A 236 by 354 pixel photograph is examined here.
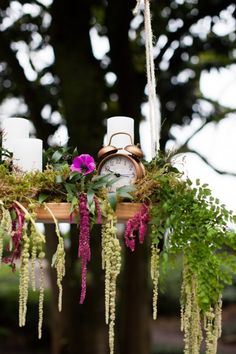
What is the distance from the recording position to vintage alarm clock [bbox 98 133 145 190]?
1.37 m

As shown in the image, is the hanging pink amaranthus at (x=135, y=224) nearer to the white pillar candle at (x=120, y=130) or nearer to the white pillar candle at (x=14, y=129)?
the white pillar candle at (x=120, y=130)

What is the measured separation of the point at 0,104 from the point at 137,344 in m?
2.41

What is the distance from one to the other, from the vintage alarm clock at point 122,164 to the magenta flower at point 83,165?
1.2 inches

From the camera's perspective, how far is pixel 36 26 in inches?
173

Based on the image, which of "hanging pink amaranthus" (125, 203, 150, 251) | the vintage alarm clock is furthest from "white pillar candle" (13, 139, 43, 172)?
"hanging pink amaranthus" (125, 203, 150, 251)

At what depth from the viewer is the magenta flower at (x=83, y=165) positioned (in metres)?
1.37

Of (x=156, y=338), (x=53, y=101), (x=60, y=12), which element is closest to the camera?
(x=60, y=12)

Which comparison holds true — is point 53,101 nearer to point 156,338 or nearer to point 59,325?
point 59,325

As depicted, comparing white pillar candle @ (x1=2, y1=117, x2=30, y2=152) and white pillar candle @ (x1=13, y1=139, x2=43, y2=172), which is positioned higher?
white pillar candle @ (x1=2, y1=117, x2=30, y2=152)

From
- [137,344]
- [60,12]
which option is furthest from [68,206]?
[137,344]

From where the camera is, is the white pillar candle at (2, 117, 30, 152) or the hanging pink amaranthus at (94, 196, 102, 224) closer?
the hanging pink amaranthus at (94, 196, 102, 224)

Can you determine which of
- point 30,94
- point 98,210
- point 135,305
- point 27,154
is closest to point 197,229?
point 98,210

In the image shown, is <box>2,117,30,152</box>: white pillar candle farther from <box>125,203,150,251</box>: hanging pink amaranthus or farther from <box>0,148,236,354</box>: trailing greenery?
<box>125,203,150,251</box>: hanging pink amaranthus

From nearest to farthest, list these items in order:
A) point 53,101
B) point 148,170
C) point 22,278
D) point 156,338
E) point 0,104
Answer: point 22,278, point 148,170, point 53,101, point 0,104, point 156,338
